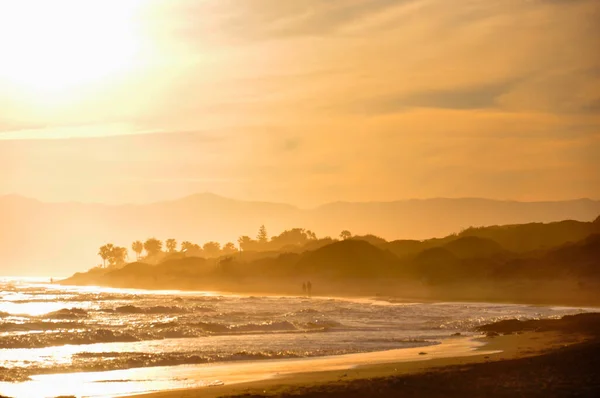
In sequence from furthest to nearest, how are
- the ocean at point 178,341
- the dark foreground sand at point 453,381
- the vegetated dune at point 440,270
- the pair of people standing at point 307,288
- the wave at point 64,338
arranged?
the pair of people standing at point 307,288
the vegetated dune at point 440,270
the wave at point 64,338
the ocean at point 178,341
the dark foreground sand at point 453,381

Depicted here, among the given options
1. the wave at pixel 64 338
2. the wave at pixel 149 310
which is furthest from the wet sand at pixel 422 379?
the wave at pixel 149 310

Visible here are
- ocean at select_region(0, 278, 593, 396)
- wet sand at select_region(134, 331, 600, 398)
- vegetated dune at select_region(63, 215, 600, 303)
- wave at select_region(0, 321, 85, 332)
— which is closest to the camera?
wet sand at select_region(134, 331, 600, 398)

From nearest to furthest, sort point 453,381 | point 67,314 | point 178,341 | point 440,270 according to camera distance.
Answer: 1. point 453,381
2. point 178,341
3. point 67,314
4. point 440,270

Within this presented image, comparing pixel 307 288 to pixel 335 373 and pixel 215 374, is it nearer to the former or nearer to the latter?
pixel 215 374

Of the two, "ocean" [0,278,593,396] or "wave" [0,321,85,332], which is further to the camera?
"wave" [0,321,85,332]

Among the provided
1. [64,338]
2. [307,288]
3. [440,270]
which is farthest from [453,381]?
[307,288]

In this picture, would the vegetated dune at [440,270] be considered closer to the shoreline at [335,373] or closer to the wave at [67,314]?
the wave at [67,314]

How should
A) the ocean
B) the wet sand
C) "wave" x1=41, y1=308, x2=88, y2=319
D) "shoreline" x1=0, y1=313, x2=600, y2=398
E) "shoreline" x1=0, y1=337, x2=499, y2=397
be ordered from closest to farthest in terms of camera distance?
the wet sand < "shoreline" x1=0, y1=313, x2=600, y2=398 < "shoreline" x1=0, y1=337, x2=499, y2=397 < the ocean < "wave" x1=41, y1=308, x2=88, y2=319

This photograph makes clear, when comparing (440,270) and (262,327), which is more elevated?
(440,270)

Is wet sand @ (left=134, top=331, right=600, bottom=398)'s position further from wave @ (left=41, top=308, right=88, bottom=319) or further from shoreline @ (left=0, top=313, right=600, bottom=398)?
wave @ (left=41, top=308, right=88, bottom=319)

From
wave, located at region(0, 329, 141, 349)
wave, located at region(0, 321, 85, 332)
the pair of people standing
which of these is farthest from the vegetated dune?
wave, located at region(0, 329, 141, 349)

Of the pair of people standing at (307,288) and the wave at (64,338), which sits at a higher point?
the pair of people standing at (307,288)

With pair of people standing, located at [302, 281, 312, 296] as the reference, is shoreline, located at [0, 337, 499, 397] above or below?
below

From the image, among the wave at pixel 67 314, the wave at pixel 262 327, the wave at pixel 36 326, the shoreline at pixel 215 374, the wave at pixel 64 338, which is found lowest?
the shoreline at pixel 215 374
